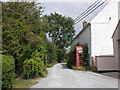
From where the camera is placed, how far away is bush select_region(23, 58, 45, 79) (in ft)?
37.7

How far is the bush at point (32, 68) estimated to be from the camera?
1149 cm

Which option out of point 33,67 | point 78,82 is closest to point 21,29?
point 33,67

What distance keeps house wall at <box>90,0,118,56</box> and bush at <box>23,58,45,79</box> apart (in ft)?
29.0

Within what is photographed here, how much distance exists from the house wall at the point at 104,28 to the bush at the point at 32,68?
29.0 feet

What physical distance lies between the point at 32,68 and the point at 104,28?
441 inches

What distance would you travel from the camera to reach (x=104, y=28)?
1939cm

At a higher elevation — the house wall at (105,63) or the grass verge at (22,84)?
the house wall at (105,63)

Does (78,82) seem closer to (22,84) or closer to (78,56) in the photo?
(22,84)

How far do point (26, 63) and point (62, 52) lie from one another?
37.1 metres

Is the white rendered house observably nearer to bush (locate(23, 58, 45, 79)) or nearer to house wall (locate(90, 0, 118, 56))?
house wall (locate(90, 0, 118, 56))

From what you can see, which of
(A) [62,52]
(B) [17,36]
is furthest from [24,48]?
(A) [62,52]

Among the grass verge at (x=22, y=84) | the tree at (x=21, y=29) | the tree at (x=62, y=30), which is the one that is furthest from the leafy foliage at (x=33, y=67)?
the tree at (x=62, y=30)

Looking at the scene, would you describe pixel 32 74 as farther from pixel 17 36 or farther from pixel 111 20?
pixel 111 20

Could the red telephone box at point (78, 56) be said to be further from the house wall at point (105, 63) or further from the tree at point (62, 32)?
the tree at point (62, 32)
